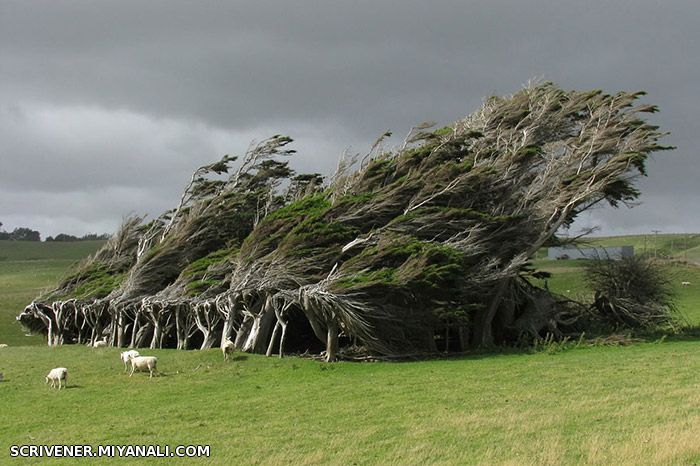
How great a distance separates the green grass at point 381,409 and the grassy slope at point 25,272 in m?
26.4

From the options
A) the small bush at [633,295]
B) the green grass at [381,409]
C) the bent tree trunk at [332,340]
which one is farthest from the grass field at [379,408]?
the small bush at [633,295]

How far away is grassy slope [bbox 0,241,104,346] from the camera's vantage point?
50.0 meters

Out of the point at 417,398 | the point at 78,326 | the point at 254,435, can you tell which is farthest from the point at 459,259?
→ the point at 78,326

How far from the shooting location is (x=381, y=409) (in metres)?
16.6

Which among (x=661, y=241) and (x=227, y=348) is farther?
(x=661, y=241)

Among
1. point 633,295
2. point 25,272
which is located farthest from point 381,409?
point 25,272

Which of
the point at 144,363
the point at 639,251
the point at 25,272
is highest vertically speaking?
the point at 639,251

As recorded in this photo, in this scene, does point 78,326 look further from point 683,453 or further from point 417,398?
point 683,453

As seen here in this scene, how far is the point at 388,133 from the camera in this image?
117 ft

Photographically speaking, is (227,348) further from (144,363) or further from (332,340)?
(144,363)

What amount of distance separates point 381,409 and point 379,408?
15 centimetres

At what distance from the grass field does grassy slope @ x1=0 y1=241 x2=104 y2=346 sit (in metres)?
25.4

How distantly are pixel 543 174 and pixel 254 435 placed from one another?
23.4 m

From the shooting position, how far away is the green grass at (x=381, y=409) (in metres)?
12.5
